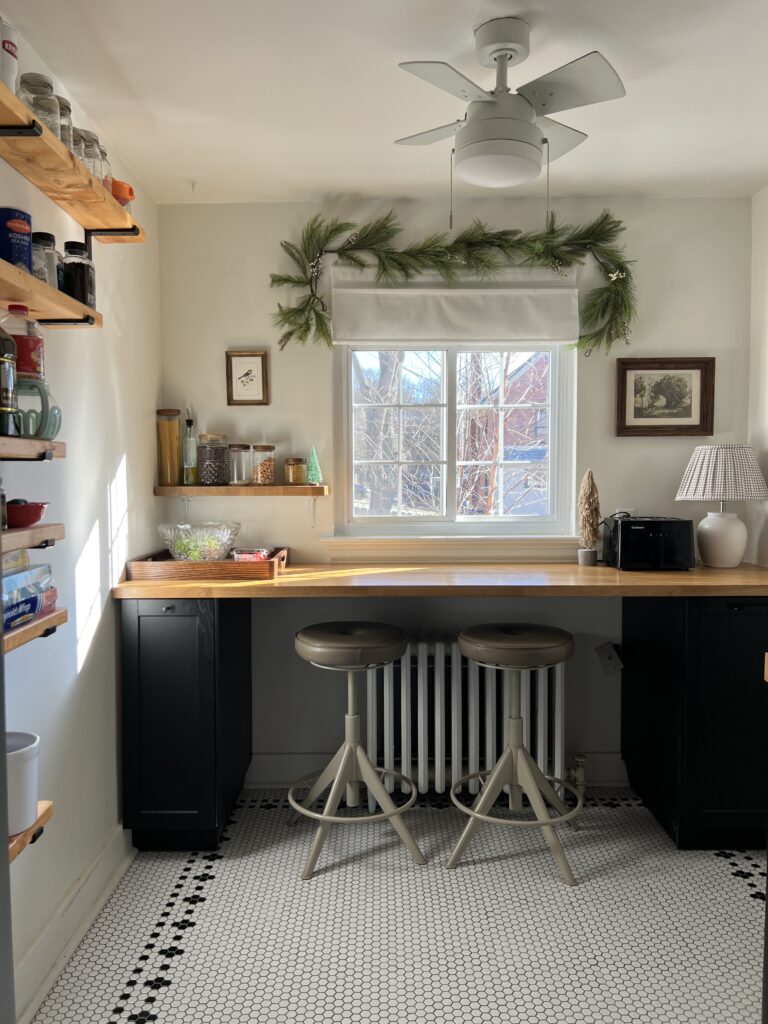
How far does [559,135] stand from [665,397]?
4.64 ft

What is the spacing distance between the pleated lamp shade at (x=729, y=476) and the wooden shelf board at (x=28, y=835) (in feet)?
8.06

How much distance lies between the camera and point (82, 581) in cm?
232

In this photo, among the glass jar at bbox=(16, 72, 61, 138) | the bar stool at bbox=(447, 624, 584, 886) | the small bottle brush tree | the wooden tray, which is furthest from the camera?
the small bottle brush tree

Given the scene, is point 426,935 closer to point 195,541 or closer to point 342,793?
point 342,793

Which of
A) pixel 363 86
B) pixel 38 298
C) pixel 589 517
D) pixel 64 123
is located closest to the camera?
pixel 38 298

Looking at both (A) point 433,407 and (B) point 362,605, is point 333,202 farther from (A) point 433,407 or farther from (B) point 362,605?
(B) point 362,605

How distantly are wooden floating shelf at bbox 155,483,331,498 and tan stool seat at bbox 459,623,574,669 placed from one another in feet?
3.00

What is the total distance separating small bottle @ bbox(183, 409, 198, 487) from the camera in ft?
10.3

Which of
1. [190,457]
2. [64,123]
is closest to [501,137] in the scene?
[64,123]

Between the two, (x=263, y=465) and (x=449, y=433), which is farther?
(x=449, y=433)

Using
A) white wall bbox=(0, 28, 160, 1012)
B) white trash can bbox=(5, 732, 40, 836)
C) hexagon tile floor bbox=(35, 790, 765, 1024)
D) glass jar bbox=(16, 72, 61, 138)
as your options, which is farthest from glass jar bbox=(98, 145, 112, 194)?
hexagon tile floor bbox=(35, 790, 765, 1024)

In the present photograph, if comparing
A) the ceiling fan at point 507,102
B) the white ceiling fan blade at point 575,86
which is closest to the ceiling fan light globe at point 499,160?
the ceiling fan at point 507,102

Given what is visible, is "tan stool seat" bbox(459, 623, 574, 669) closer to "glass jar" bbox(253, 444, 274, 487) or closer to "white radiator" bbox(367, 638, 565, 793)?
"white radiator" bbox(367, 638, 565, 793)

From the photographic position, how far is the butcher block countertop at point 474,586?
2.57 metres
